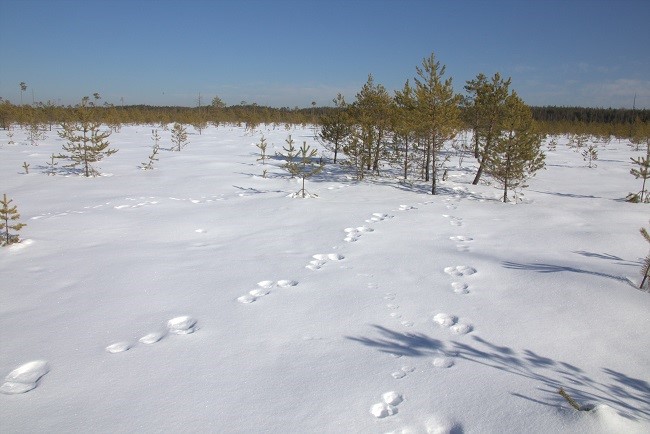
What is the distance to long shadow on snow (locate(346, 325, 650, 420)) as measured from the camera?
8.70 feet

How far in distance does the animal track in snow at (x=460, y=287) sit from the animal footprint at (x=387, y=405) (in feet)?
7.43

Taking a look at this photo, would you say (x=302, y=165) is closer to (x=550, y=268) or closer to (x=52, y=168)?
(x=52, y=168)

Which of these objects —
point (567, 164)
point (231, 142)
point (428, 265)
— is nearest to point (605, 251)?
point (428, 265)

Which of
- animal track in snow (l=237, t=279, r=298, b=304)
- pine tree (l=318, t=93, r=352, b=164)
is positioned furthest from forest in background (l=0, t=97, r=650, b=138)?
animal track in snow (l=237, t=279, r=298, b=304)

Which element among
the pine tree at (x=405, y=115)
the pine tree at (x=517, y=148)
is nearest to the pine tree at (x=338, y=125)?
the pine tree at (x=405, y=115)

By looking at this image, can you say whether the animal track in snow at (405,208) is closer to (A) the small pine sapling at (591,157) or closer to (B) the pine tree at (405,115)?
(B) the pine tree at (405,115)

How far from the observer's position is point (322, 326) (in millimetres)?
3818

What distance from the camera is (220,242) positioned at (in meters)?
7.24

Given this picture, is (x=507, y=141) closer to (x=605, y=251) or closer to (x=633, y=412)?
(x=605, y=251)

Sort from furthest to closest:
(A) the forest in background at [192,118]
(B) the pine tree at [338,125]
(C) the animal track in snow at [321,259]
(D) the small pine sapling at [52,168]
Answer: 1. (A) the forest in background at [192,118]
2. (B) the pine tree at [338,125]
3. (D) the small pine sapling at [52,168]
4. (C) the animal track in snow at [321,259]

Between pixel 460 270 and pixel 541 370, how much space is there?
2417 mm

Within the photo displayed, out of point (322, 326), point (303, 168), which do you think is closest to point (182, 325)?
point (322, 326)

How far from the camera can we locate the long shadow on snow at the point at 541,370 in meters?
2.65

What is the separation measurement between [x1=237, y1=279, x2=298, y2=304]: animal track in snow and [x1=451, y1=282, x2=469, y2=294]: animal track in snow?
2.05 m
